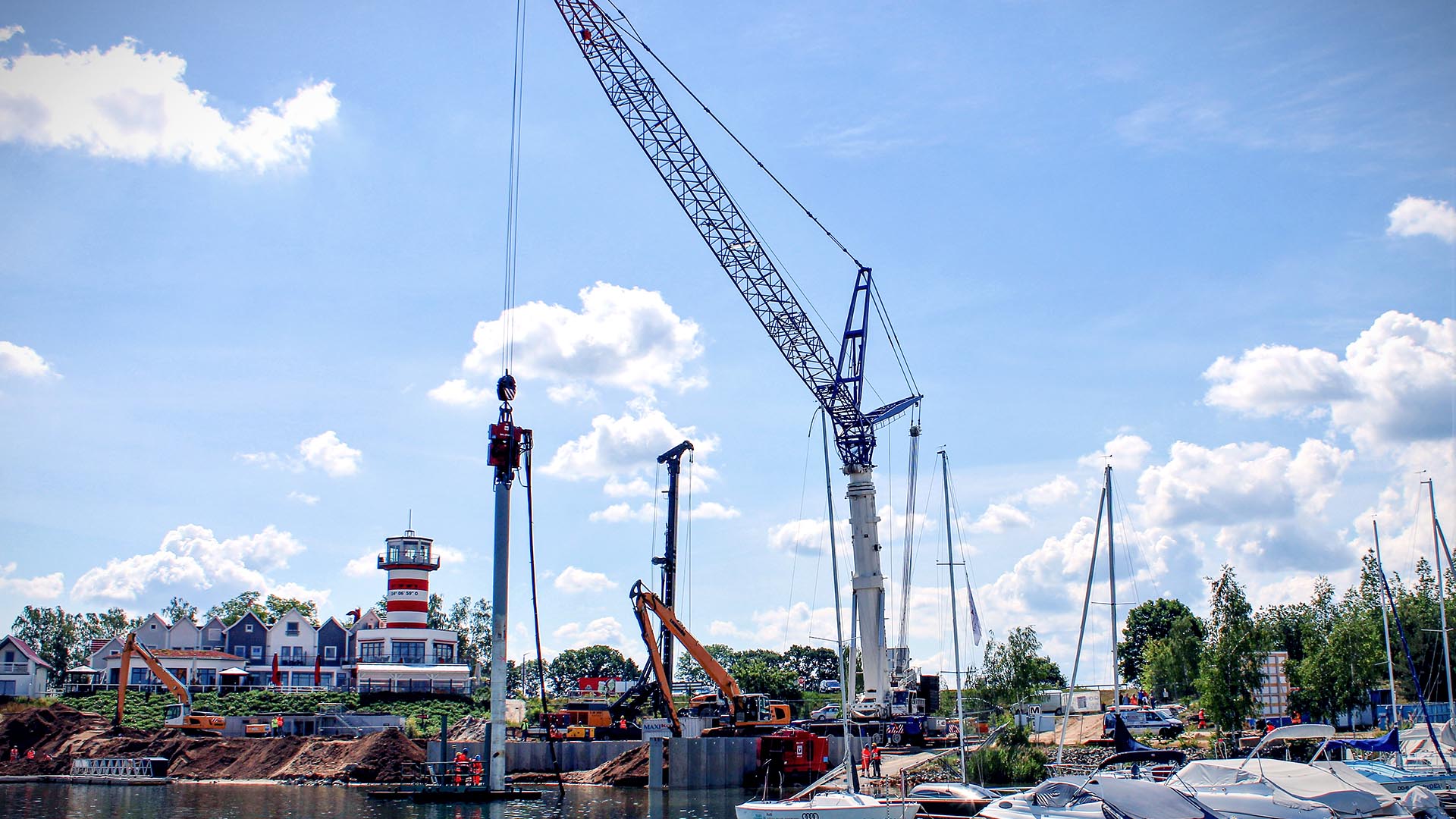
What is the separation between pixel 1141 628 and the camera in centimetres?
14075

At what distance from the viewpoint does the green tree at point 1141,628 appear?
139 metres

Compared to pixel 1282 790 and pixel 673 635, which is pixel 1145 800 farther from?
pixel 673 635

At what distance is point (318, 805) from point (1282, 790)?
1678 inches

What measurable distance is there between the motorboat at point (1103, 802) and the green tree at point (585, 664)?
138395 mm

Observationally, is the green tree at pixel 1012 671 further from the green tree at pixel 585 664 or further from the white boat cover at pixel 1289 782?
the green tree at pixel 585 664

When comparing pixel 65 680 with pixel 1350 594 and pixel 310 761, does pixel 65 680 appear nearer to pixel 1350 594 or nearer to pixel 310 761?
pixel 310 761

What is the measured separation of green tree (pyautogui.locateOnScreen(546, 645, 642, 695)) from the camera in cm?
17088

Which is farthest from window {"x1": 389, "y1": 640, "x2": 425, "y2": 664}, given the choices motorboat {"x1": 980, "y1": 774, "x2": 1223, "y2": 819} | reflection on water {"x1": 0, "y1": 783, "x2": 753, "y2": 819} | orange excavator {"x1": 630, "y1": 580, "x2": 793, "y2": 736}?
motorboat {"x1": 980, "y1": 774, "x2": 1223, "y2": 819}

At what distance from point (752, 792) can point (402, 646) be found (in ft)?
197

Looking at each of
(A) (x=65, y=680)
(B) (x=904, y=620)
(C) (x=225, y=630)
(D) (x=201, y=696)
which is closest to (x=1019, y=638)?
(B) (x=904, y=620)

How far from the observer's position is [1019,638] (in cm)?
8431

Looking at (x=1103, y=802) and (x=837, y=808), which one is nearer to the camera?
(x=1103, y=802)

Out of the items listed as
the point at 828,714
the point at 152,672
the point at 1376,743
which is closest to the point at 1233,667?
the point at 1376,743

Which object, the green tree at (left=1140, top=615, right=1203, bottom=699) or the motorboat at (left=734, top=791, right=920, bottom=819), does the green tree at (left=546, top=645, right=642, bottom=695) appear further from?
the motorboat at (left=734, top=791, right=920, bottom=819)
